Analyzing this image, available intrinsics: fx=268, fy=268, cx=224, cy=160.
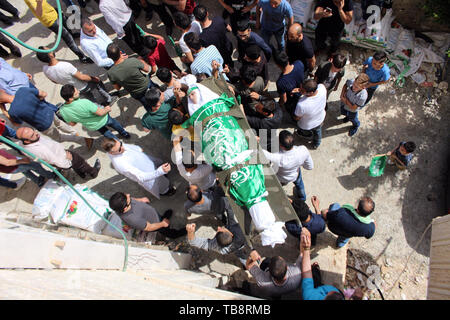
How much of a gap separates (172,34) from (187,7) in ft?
3.01

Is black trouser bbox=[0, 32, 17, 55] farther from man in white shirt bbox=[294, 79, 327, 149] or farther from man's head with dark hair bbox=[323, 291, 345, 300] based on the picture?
man's head with dark hair bbox=[323, 291, 345, 300]

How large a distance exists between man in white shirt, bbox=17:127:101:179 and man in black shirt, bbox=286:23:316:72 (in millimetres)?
4020

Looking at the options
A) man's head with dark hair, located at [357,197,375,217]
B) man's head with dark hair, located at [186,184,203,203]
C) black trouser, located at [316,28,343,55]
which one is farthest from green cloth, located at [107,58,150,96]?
man's head with dark hair, located at [357,197,375,217]

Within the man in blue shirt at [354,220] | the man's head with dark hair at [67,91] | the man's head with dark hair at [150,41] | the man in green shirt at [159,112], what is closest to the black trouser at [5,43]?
the man's head with dark hair at [67,91]

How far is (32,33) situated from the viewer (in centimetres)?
640

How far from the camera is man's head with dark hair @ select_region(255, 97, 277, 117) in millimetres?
3791

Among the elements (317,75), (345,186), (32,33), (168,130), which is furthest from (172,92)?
(32,33)

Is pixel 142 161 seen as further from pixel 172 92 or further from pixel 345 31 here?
pixel 345 31

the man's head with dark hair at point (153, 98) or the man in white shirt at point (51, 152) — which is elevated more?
the man's head with dark hair at point (153, 98)

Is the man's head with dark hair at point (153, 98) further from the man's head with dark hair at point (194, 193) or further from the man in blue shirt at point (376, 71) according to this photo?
the man in blue shirt at point (376, 71)

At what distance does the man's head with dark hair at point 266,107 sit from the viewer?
3791 millimetres

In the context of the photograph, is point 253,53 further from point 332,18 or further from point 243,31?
point 332,18

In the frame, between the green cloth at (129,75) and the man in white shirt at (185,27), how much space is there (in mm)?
752

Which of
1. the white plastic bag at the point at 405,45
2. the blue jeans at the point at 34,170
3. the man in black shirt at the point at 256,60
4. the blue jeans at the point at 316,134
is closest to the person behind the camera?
the man in black shirt at the point at 256,60
